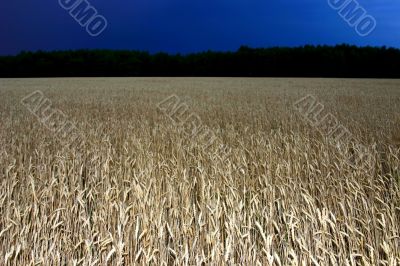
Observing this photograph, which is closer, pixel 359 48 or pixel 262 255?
pixel 262 255

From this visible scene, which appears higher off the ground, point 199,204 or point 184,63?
point 184,63

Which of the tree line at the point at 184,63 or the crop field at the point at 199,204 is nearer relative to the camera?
the crop field at the point at 199,204

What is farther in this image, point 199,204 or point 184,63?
point 184,63

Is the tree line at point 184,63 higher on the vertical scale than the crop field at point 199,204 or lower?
higher

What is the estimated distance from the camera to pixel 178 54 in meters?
57.8

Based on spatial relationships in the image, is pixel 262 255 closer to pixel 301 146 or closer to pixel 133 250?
pixel 133 250

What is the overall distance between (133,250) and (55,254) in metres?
0.48

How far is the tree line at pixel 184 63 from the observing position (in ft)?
169

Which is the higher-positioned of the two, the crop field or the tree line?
the tree line

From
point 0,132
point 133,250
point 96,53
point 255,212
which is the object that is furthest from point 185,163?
point 96,53

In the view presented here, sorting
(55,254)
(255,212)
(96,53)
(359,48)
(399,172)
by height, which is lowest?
(55,254)

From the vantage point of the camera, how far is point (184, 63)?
5500cm

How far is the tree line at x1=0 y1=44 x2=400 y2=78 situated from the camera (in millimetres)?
51625

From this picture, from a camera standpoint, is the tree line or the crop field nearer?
the crop field
